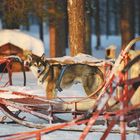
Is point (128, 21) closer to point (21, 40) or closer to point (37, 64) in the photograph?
point (21, 40)

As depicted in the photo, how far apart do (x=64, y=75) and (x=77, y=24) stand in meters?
4.58

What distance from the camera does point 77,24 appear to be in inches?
532

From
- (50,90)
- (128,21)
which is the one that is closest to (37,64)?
(50,90)

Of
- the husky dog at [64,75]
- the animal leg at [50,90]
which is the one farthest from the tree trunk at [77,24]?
the animal leg at [50,90]

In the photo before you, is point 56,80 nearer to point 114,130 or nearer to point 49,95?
point 49,95

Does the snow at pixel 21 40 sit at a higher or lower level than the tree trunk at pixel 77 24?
lower

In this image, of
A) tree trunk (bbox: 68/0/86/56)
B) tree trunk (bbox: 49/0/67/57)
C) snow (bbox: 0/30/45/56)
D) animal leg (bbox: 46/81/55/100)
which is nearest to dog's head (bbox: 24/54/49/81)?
animal leg (bbox: 46/81/55/100)

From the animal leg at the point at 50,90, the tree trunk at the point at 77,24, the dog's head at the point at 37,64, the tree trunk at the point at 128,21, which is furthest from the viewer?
the tree trunk at the point at 128,21

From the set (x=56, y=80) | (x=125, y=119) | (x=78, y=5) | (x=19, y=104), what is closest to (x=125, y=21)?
(x=78, y=5)

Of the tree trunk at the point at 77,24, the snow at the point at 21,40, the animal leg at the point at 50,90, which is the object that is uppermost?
the tree trunk at the point at 77,24

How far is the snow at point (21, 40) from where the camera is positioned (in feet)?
58.0

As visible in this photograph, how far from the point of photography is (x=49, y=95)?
946 cm

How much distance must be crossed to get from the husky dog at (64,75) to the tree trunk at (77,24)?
3.93 m

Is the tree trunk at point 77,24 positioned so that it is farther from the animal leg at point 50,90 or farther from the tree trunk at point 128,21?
the tree trunk at point 128,21
